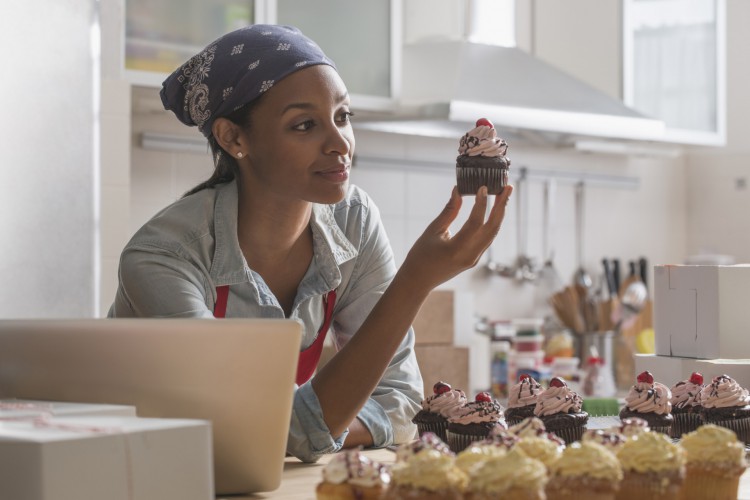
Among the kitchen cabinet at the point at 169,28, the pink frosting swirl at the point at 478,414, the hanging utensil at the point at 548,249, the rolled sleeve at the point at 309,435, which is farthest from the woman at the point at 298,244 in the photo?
the hanging utensil at the point at 548,249

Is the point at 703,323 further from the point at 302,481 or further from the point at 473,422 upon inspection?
the point at 302,481

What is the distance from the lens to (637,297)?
3.77m

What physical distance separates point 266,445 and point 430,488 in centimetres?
20

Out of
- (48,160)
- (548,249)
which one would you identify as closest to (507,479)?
(48,160)

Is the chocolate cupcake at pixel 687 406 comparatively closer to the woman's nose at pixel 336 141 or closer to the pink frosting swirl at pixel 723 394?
the pink frosting swirl at pixel 723 394

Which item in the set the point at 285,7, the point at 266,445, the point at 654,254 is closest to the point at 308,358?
the point at 266,445

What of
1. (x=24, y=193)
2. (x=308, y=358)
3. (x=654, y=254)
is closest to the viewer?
(x=308, y=358)

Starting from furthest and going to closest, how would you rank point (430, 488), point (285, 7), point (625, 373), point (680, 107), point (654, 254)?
point (654, 254) < point (680, 107) < point (625, 373) < point (285, 7) < point (430, 488)

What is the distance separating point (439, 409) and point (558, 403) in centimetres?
14

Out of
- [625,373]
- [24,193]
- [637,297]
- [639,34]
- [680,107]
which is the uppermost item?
[639,34]

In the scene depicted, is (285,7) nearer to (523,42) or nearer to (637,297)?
(523,42)

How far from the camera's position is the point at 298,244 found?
4.77 feet

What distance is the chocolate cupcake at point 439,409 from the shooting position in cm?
121

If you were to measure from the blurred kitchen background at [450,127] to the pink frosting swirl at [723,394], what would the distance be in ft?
4.14
